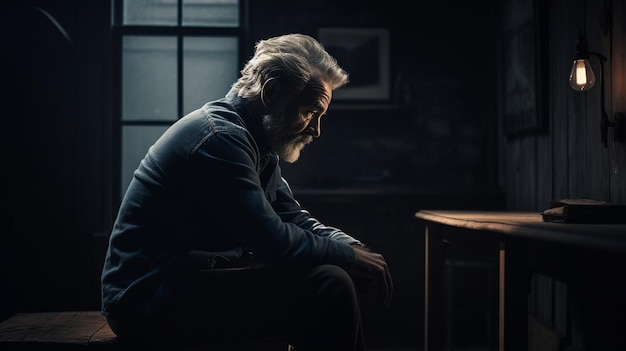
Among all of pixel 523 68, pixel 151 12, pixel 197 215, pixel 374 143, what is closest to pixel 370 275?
pixel 197 215

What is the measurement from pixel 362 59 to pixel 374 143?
1.91ft

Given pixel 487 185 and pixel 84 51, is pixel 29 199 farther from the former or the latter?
pixel 487 185

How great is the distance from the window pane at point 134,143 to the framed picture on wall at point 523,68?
2.31 m

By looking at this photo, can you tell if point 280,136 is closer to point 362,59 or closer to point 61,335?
point 61,335

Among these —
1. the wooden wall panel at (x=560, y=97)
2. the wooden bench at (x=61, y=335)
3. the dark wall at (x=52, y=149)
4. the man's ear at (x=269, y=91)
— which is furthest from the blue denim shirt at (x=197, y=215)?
the dark wall at (x=52, y=149)

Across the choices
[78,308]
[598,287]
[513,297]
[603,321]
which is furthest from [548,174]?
[78,308]

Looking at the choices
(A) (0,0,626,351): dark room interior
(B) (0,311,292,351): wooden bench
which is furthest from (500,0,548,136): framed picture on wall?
(B) (0,311,292,351): wooden bench

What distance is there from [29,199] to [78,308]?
77 cm

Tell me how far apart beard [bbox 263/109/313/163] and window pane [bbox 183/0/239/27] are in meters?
2.30

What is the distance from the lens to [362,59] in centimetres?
466

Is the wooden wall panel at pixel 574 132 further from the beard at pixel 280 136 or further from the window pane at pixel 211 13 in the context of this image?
the window pane at pixel 211 13

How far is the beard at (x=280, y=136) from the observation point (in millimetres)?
2518

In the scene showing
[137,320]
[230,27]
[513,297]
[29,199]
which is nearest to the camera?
[137,320]

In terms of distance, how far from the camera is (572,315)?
3414 millimetres
